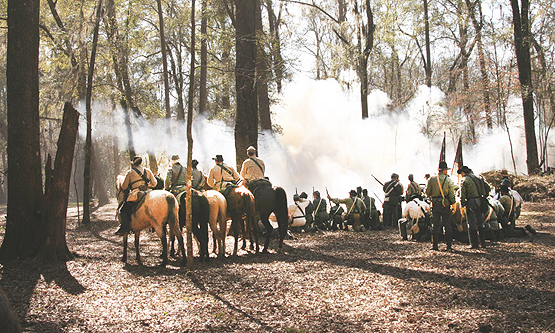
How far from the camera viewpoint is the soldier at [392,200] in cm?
1839

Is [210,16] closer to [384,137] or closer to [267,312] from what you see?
[384,137]

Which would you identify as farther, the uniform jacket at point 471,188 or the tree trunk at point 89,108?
the tree trunk at point 89,108

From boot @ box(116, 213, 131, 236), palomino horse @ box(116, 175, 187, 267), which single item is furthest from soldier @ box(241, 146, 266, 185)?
boot @ box(116, 213, 131, 236)

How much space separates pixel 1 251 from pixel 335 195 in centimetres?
1911

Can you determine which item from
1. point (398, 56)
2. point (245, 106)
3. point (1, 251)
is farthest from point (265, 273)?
point (398, 56)

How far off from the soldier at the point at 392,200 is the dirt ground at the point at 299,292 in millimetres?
6463

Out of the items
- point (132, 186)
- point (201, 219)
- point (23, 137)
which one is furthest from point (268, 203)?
point (23, 137)

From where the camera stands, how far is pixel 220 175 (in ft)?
40.7

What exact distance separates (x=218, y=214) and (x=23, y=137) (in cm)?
434

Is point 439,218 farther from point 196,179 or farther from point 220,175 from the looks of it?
point 196,179

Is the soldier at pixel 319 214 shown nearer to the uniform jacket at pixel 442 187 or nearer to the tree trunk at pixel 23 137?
the uniform jacket at pixel 442 187

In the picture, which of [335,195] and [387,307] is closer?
[387,307]

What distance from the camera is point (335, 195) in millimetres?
26938

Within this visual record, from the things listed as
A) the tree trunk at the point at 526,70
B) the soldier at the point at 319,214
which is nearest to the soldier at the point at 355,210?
the soldier at the point at 319,214
